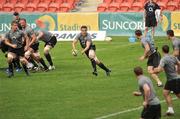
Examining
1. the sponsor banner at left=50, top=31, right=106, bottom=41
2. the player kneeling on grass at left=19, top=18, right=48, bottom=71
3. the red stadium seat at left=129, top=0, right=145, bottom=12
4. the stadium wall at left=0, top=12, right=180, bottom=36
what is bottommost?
the sponsor banner at left=50, top=31, right=106, bottom=41

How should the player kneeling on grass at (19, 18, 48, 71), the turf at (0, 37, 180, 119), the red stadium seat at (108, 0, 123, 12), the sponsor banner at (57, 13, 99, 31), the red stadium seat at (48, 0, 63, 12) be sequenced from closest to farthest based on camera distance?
the turf at (0, 37, 180, 119) → the player kneeling on grass at (19, 18, 48, 71) → the sponsor banner at (57, 13, 99, 31) → the red stadium seat at (108, 0, 123, 12) → the red stadium seat at (48, 0, 63, 12)

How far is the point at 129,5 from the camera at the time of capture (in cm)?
4156

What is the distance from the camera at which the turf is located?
699 inches

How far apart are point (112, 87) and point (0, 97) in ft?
11.9

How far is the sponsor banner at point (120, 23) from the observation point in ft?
123

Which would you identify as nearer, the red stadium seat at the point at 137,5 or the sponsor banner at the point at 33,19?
the sponsor banner at the point at 33,19

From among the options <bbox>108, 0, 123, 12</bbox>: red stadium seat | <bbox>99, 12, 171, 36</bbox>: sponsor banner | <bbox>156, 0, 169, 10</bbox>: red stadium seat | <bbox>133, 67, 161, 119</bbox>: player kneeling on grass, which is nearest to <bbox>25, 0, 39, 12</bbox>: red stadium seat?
<bbox>108, 0, 123, 12</bbox>: red stadium seat

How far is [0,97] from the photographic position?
66.6 feet

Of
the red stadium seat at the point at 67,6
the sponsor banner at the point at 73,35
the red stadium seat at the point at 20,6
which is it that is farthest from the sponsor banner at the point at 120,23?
the red stadium seat at the point at 20,6

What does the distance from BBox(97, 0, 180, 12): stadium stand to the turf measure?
12.0 m

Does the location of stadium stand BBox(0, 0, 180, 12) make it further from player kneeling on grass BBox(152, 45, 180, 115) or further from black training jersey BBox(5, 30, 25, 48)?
player kneeling on grass BBox(152, 45, 180, 115)

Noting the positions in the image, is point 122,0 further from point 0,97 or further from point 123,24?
point 0,97

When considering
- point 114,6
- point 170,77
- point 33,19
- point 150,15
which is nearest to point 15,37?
point 170,77

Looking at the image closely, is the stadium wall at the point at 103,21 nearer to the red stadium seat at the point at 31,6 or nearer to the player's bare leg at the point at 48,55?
the red stadium seat at the point at 31,6
